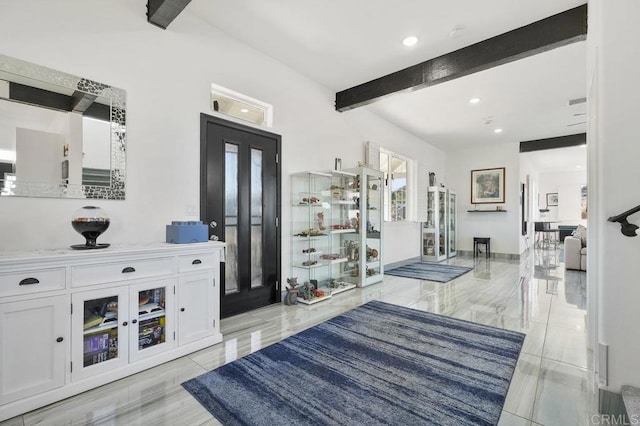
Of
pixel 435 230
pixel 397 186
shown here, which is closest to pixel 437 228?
pixel 435 230

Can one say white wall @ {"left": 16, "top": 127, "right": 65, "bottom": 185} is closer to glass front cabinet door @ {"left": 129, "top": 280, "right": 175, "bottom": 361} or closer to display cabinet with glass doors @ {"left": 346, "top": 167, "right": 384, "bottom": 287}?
glass front cabinet door @ {"left": 129, "top": 280, "right": 175, "bottom": 361}

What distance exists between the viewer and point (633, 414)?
140 cm

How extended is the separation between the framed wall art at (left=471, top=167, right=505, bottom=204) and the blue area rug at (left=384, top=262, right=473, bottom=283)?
2.89 meters

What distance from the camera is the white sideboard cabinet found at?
1.70 meters

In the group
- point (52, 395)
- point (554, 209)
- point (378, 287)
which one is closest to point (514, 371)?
point (378, 287)

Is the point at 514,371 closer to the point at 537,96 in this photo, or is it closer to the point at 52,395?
the point at 52,395

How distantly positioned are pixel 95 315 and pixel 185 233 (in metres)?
0.84

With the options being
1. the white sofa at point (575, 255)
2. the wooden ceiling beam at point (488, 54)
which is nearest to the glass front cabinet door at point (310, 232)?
the wooden ceiling beam at point (488, 54)

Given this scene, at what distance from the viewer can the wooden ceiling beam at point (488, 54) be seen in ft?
9.35

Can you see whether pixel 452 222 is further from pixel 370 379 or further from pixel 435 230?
pixel 370 379

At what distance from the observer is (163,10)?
2.51 metres

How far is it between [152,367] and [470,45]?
456 centimetres

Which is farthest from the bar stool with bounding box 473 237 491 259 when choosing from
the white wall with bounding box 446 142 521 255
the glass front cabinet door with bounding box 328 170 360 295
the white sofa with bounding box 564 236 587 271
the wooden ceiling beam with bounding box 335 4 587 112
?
the wooden ceiling beam with bounding box 335 4 587 112

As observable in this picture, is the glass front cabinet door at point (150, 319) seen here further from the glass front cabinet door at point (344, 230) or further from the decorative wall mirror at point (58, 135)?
the glass front cabinet door at point (344, 230)
